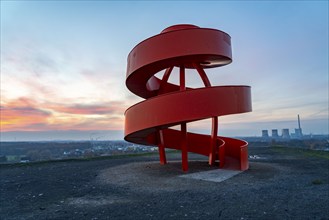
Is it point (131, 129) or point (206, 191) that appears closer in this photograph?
point (206, 191)

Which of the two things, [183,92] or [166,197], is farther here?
[183,92]

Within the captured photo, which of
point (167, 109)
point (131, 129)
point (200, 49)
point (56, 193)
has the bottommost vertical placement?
point (56, 193)

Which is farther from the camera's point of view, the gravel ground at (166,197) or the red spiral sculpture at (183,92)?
the red spiral sculpture at (183,92)

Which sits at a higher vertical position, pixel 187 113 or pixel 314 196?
pixel 187 113

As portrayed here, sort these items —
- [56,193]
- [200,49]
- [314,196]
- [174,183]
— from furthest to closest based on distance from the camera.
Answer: [200,49] < [174,183] < [56,193] < [314,196]

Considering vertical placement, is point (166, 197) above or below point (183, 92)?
below

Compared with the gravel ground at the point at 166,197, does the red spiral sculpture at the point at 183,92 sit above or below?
above

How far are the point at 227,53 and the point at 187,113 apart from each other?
391 cm

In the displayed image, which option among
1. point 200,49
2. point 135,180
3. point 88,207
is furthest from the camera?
point 200,49

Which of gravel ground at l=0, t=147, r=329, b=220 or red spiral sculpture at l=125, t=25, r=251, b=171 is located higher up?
red spiral sculpture at l=125, t=25, r=251, b=171

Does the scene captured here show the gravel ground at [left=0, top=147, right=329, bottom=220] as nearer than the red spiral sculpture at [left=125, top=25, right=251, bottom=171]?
Yes

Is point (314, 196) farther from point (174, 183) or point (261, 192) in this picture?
point (174, 183)

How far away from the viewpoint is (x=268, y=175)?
10.3 m

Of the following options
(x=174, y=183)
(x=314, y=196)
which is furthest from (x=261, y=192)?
(x=174, y=183)
